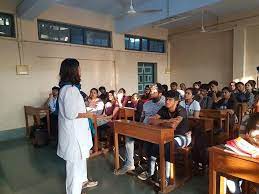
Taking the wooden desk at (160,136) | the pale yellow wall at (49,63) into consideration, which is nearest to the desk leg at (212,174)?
Result: the wooden desk at (160,136)

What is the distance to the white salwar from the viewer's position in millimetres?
1984

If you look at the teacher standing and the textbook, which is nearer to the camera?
the textbook

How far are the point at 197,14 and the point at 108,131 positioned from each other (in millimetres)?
4749

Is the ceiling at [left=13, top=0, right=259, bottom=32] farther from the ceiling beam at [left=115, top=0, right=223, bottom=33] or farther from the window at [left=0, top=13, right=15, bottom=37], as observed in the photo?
the window at [left=0, top=13, right=15, bottom=37]

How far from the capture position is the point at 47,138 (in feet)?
14.8

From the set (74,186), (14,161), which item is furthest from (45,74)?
(74,186)

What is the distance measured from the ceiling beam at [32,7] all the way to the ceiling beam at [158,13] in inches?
95.2

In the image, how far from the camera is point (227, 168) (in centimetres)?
167

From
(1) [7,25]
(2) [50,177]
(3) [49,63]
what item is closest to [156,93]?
(2) [50,177]

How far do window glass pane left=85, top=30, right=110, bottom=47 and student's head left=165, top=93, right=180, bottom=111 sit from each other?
172 inches

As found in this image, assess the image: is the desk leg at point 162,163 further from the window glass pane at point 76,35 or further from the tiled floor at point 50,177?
the window glass pane at point 76,35

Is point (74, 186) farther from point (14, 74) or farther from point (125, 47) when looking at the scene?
point (125, 47)

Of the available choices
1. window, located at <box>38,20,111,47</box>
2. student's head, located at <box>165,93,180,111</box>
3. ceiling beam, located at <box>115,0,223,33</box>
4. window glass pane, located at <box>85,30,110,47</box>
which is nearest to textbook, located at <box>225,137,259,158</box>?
student's head, located at <box>165,93,180,111</box>

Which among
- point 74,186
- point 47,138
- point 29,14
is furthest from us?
point 29,14
